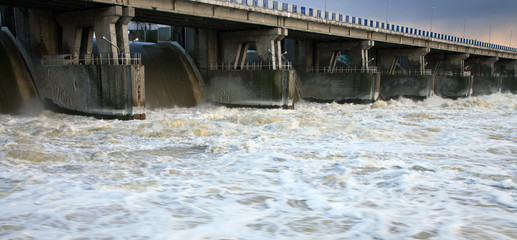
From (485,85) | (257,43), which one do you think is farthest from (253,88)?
(485,85)

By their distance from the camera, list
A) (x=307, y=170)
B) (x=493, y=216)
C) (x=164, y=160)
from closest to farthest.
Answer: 1. (x=493, y=216)
2. (x=307, y=170)
3. (x=164, y=160)

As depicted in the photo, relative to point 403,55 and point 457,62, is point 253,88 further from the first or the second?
point 457,62

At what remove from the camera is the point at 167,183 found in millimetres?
9156

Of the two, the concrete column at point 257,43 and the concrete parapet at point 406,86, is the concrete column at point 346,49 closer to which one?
the concrete parapet at point 406,86

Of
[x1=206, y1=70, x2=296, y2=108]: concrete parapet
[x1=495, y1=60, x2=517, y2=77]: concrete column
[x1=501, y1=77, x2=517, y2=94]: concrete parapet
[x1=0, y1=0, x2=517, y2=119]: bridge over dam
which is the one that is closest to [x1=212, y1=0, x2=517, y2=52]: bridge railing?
[x1=0, y1=0, x2=517, y2=119]: bridge over dam

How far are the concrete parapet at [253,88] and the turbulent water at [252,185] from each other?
12.3 m

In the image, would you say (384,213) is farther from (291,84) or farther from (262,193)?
(291,84)

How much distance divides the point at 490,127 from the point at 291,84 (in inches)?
500

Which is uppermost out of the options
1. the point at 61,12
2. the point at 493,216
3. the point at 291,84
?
the point at 61,12

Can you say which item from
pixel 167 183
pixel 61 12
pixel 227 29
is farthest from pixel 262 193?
pixel 227 29

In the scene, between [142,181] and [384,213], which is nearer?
[384,213]

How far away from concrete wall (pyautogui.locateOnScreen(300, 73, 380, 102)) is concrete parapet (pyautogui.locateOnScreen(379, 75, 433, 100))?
8360 millimetres

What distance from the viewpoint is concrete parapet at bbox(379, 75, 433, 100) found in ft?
143

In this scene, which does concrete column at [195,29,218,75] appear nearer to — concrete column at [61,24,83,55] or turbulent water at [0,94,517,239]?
concrete column at [61,24,83,55]
